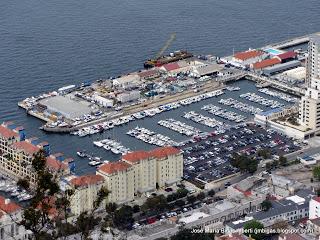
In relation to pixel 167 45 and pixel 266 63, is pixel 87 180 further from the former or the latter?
pixel 167 45

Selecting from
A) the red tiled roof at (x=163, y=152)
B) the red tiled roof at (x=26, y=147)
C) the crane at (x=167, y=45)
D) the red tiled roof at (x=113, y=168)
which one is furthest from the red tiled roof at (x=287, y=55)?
the red tiled roof at (x=113, y=168)

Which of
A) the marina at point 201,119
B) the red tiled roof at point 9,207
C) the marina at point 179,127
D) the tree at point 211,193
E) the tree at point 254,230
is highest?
the red tiled roof at point 9,207

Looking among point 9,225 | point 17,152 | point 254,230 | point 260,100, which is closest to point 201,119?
point 260,100

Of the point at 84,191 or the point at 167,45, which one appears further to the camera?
the point at 167,45

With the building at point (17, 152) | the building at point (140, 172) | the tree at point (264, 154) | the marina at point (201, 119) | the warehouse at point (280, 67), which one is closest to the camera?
the building at point (140, 172)

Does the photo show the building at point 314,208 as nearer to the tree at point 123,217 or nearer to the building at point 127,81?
the tree at point 123,217

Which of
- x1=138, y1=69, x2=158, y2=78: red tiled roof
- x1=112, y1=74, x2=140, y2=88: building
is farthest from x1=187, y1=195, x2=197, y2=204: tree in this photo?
x1=138, y1=69, x2=158, y2=78: red tiled roof

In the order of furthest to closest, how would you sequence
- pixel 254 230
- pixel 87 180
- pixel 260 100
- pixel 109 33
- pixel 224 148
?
pixel 109 33, pixel 260 100, pixel 224 148, pixel 87 180, pixel 254 230
